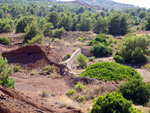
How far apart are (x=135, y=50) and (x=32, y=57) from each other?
479 inches

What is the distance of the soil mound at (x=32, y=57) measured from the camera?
18828 millimetres

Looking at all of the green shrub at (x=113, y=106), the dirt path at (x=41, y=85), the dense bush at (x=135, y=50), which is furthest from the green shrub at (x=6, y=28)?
the green shrub at (x=113, y=106)

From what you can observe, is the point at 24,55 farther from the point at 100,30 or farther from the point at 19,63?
the point at 100,30

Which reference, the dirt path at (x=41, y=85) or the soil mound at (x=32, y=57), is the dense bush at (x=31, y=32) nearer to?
the soil mound at (x=32, y=57)

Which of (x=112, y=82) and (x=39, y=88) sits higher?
(x=112, y=82)

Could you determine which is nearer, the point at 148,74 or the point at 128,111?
the point at 128,111

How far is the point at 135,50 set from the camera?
20.4 metres

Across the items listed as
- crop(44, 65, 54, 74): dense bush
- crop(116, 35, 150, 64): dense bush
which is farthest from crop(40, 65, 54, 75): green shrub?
crop(116, 35, 150, 64): dense bush

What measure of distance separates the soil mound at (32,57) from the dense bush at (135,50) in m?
8.27

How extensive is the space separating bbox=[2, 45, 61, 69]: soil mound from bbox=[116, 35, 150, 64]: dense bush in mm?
8272

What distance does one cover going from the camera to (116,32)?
44.2m

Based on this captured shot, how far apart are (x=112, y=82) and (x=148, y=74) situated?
5.93 metres

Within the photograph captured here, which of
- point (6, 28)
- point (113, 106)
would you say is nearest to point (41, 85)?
point (113, 106)

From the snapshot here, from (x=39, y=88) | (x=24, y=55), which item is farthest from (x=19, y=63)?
(x=39, y=88)
